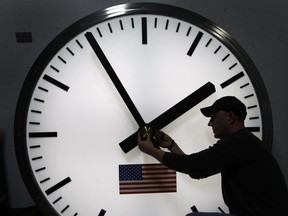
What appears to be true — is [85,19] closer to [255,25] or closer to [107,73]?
[107,73]

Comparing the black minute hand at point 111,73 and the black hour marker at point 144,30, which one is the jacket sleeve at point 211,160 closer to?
the black minute hand at point 111,73

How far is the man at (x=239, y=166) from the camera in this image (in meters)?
0.99

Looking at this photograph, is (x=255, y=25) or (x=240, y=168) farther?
(x=255, y=25)

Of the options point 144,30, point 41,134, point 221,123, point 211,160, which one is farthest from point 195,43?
point 41,134

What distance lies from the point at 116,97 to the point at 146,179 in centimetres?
30

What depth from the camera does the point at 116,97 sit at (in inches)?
47.2

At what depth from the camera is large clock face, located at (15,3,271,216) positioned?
1176 mm

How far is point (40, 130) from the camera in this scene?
3.90ft

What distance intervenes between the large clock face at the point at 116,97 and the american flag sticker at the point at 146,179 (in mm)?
12

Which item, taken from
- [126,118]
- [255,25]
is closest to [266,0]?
[255,25]

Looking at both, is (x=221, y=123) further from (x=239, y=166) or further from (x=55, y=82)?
(x=55, y=82)

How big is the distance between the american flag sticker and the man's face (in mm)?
244

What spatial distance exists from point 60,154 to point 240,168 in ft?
1.91

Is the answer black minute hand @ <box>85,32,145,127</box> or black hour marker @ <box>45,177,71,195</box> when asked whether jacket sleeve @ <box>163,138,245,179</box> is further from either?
black hour marker @ <box>45,177,71,195</box>
